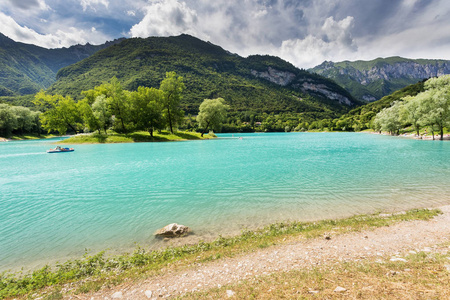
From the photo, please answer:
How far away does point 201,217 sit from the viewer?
1314cm

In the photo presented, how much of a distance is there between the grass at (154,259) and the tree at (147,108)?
251ft

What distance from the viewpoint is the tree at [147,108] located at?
7906cm

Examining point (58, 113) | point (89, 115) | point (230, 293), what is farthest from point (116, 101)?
point (230, 293)

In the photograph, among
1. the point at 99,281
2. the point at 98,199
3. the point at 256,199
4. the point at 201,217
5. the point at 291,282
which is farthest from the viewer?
the point at 98,199

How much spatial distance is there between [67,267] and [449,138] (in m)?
97.1

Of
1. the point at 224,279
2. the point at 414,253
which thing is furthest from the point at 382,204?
the point at 224,279

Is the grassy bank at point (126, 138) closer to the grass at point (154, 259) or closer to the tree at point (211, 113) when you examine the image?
the tree at point (211, 113)

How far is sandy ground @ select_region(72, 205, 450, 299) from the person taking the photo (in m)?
6.42

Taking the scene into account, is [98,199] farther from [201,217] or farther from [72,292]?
[72,292]

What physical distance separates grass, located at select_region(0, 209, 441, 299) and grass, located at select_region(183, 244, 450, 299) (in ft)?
8.49

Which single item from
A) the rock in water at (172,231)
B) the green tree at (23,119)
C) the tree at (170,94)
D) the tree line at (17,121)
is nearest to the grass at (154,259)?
the rock in water at (172,231)

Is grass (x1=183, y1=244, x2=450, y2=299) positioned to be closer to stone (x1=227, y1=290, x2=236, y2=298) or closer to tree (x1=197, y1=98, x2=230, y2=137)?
stone (x1=227, y1=290, x2=236, y2=298)

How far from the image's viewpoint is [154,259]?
8.62 m

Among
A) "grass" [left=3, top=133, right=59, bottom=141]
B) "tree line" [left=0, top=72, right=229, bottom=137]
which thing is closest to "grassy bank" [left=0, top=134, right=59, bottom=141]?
"grass" [left=3, top=133, right=59, bottom=141]
